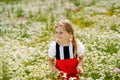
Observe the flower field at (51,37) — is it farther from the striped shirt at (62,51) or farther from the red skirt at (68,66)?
the striped shirt at (62,51)

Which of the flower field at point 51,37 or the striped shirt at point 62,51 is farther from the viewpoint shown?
the flower field at point 51,37

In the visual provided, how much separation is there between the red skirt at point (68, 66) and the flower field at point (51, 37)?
1.73 feet

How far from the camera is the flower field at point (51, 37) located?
962 cm

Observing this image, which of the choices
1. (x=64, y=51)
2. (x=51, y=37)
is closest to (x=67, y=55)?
(x=64, y=51)

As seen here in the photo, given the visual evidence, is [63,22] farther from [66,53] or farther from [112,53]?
[112,53]

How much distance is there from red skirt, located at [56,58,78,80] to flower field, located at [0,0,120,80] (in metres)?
0.53

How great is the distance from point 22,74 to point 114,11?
912 cm

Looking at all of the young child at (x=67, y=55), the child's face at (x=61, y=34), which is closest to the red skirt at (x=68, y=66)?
the young child at (x=67, y=55)

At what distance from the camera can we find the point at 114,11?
17859 millimetres

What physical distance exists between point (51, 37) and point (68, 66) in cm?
544

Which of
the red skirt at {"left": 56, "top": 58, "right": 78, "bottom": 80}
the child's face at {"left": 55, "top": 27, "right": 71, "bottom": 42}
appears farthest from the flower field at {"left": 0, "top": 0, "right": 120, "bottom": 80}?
the child's face at {"left": 55, "top": 27, "right": 71, "bottom": 42}

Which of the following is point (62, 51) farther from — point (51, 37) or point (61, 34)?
point (51, 37)

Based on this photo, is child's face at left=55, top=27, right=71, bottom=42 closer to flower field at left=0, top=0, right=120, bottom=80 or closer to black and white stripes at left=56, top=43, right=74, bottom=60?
black and white stripes at left=56, top=43, right=74, bottom=60

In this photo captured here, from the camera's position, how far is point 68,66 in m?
8.28
